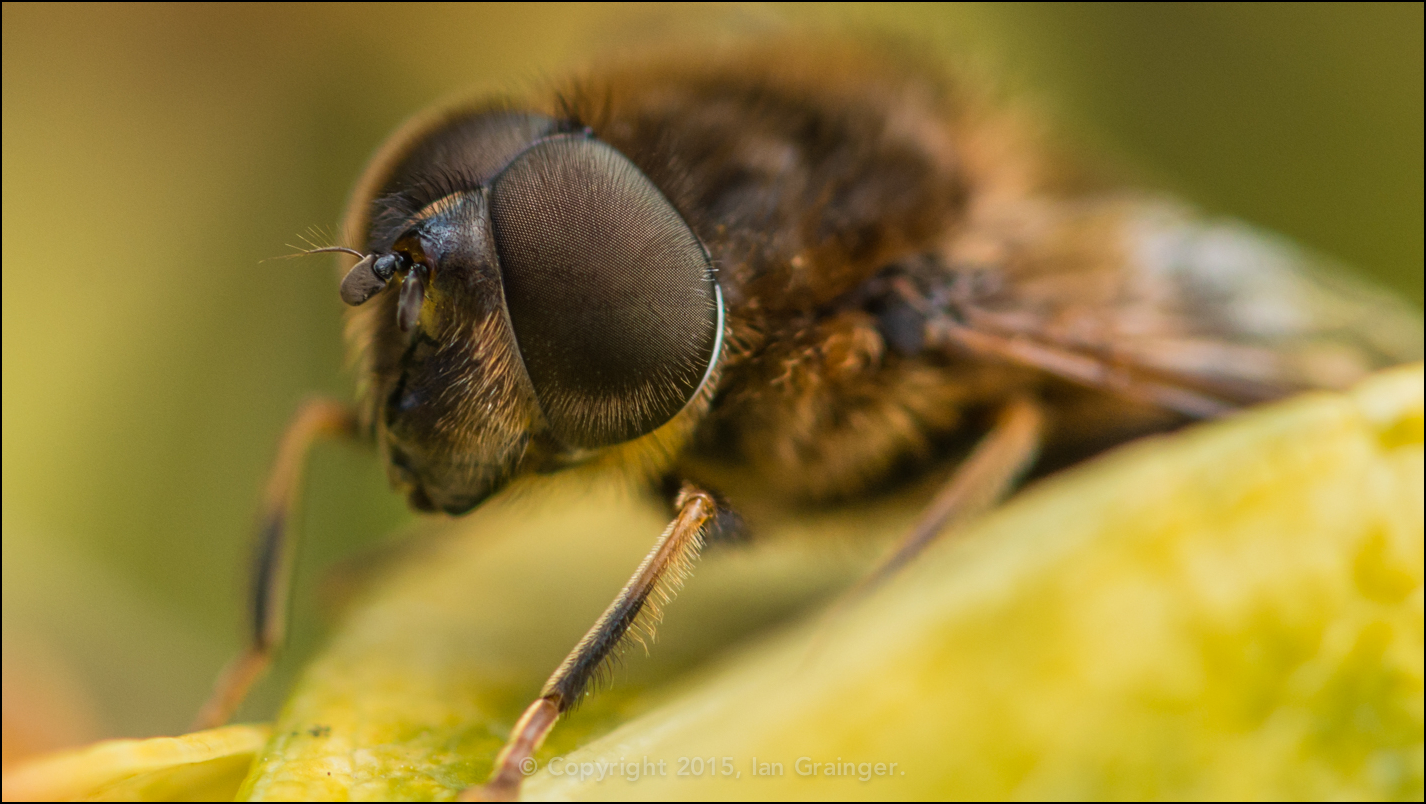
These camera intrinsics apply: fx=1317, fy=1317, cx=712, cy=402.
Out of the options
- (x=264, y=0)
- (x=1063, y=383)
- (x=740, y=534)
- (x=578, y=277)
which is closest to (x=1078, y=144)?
(x=1063, y=383)

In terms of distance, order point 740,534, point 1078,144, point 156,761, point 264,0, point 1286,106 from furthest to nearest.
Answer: point 1286,106 < point 264,0 < point 1078,144 < point 740,534 < point 156,761

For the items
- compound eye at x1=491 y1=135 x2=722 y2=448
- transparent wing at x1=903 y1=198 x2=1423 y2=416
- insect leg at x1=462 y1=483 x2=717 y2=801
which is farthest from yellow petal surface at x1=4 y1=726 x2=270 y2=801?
transparent wing at x1=903 y1=198 x2=1423 y2=416

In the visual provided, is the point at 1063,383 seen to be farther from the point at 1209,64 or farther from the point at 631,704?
the point at 1209,64

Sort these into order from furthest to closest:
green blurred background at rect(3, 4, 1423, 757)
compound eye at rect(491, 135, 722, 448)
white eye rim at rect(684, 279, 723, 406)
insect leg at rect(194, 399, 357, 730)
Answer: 1. green blurred background at rect(3, 4, 1423, 757)
2. insect leg at rect(194, 399, 357, 730)
3. white eye rim at rect(684, 279, 723, 406)
4. compound eye at rect(491, 135, 722, 448)

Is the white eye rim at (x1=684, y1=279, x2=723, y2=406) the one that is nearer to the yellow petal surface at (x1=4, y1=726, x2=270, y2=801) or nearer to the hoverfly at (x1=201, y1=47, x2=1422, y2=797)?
the hoverfly at (x1=201, y1=47, x2=1422, y2=797)

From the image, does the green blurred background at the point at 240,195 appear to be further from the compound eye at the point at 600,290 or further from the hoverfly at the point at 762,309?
the compound eye at the point at 600,290

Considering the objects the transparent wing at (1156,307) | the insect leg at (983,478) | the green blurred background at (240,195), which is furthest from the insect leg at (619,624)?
the green blurred background at (240,195)
